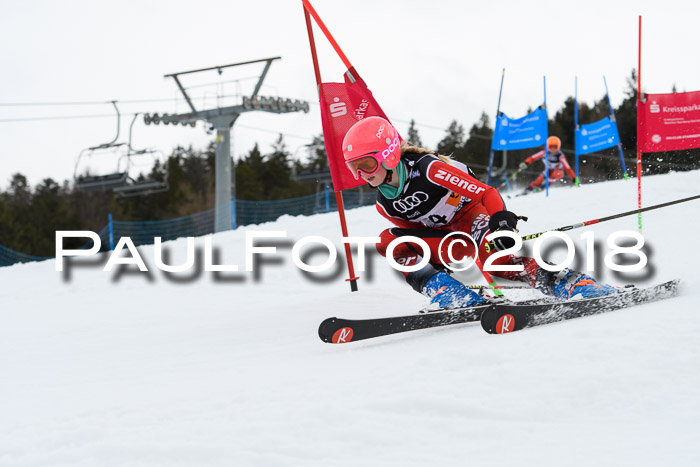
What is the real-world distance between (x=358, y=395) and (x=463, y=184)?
1973 millimetres

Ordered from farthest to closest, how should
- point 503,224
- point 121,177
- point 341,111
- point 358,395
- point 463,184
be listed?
point 121,177, point 341,111, point 463,184, point 503,224, point 358,395

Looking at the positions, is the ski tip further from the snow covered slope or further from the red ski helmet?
the red ski helmet

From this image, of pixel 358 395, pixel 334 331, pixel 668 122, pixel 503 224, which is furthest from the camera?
pixel 668 122

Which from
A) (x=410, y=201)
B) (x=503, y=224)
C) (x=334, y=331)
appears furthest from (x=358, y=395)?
(x=410, y=201)

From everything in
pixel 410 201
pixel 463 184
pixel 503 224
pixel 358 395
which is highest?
pixel 463 184

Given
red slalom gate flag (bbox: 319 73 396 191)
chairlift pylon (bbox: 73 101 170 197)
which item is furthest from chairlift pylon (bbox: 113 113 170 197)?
red slalom gate flag (bbox: 319 73 396 191)

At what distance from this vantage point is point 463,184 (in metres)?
3.96

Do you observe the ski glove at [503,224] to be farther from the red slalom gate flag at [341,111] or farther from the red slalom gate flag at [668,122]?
the red slalom gate flag at [668,122]

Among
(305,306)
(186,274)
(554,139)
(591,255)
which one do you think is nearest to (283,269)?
(186,274)

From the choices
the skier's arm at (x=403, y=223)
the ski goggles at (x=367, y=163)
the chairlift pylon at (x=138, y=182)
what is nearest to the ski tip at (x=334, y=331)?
the ski goggles at (x=367, y=163)

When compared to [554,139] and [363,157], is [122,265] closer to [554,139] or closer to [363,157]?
[363,157]

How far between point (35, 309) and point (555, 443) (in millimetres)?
5916

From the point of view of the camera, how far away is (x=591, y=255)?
22.2ft

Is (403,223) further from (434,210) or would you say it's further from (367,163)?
(367,163)
